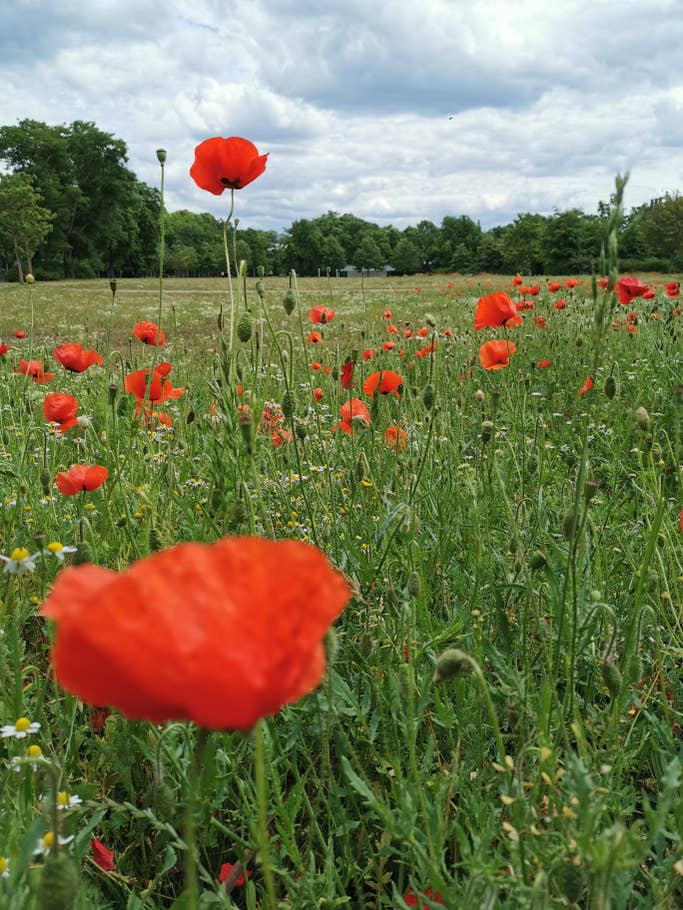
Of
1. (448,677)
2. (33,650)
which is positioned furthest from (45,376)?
(448,677)

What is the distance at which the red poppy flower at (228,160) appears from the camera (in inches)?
75.6

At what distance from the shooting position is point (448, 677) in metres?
1.03

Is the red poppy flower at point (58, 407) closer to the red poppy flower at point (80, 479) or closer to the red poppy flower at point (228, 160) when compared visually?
the red poppy flower at point (80, 479)

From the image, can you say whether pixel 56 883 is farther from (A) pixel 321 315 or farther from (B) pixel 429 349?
(A) pixel 321 315

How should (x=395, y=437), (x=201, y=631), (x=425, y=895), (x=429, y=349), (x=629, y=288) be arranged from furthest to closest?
1. (x=629, y=288)
2. (x=429, y=349)
3. (x=395, y=437)
4. (x=425, y=895)
5. (x=201, y=631)

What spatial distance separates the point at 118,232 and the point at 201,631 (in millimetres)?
65796

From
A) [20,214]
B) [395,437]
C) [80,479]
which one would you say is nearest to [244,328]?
[80,479]

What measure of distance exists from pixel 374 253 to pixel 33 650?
82.2 meters

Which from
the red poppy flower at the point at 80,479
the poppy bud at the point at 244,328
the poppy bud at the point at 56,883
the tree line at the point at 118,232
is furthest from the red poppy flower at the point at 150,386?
the tree line at the point at 118,232

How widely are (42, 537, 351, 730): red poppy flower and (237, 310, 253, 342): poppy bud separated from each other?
1.40 metres

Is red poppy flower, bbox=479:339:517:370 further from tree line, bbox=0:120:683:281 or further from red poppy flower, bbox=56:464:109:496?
tree line, bbox=0:120:683:281

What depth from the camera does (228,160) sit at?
193 cm

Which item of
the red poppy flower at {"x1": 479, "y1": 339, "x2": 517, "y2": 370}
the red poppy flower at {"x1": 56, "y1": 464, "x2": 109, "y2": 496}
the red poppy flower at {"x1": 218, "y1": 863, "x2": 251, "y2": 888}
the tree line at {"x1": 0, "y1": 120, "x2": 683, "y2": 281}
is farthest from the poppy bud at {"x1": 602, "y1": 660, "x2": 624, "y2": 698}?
the tree line at {"x1": 0, "y1": 120, "x2": 683, "y2": 281}

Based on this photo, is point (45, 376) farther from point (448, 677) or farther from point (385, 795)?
point (448, 677)
